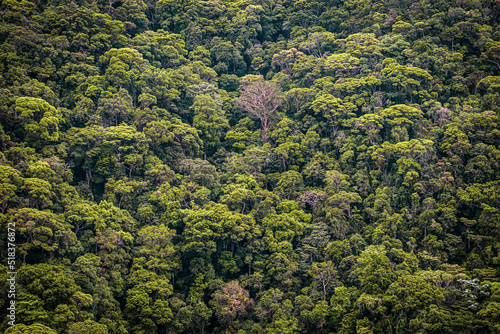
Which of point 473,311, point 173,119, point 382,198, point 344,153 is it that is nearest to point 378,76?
point 344,153

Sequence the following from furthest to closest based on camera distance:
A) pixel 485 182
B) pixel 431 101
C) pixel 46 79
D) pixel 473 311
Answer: pixel 431 101 < pixel 46 79 < pixel 485 182 < pixel 473 311

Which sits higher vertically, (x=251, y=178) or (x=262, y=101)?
(x=262, y=101)

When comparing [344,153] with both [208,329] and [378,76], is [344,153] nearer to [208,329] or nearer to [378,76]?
[378,76]

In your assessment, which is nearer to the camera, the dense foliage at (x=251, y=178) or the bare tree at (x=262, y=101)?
the dense foliage at (x=251, y=178)

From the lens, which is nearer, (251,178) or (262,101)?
(251,178)
